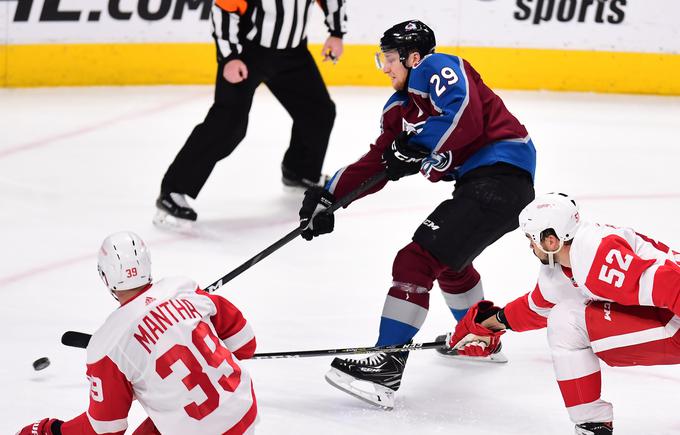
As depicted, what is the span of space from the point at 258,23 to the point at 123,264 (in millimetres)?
2843

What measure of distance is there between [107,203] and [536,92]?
3.17 meters

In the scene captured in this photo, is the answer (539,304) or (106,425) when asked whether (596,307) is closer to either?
(539,304)

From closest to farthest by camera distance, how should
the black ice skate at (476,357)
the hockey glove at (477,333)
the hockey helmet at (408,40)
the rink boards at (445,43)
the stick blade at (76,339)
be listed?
the stick blade at (76,339) < the hockey glove at (477,333) < the hockey helmet at (408,40) < the black ice skate at (476,357) < the rink boards at (445,43)

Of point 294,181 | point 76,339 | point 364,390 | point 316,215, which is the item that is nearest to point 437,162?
point 316,215

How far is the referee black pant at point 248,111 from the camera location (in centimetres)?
518

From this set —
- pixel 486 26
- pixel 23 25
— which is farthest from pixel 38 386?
pixel 486 26

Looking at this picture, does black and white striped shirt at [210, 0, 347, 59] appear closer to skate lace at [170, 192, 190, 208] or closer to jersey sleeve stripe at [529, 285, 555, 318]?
skate lace at [170, 192, 190, 208]

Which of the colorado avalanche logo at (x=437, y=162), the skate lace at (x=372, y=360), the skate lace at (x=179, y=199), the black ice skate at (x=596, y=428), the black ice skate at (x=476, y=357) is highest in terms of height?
the colorado avalanche logo at (x=437, y=162)

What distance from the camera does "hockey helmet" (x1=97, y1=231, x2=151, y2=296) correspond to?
8.38 ft

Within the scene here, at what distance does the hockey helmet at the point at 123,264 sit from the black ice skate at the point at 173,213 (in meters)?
2.51

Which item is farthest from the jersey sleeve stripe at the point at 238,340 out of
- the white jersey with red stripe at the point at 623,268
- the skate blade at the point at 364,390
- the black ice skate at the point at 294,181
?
the black ice skate at the point at 294,181

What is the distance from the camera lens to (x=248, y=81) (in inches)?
206

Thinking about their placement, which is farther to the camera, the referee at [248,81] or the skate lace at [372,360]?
the referee at [248,81]

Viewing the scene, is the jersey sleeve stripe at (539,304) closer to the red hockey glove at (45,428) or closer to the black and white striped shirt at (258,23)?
the red hockey glove at (45,428)
